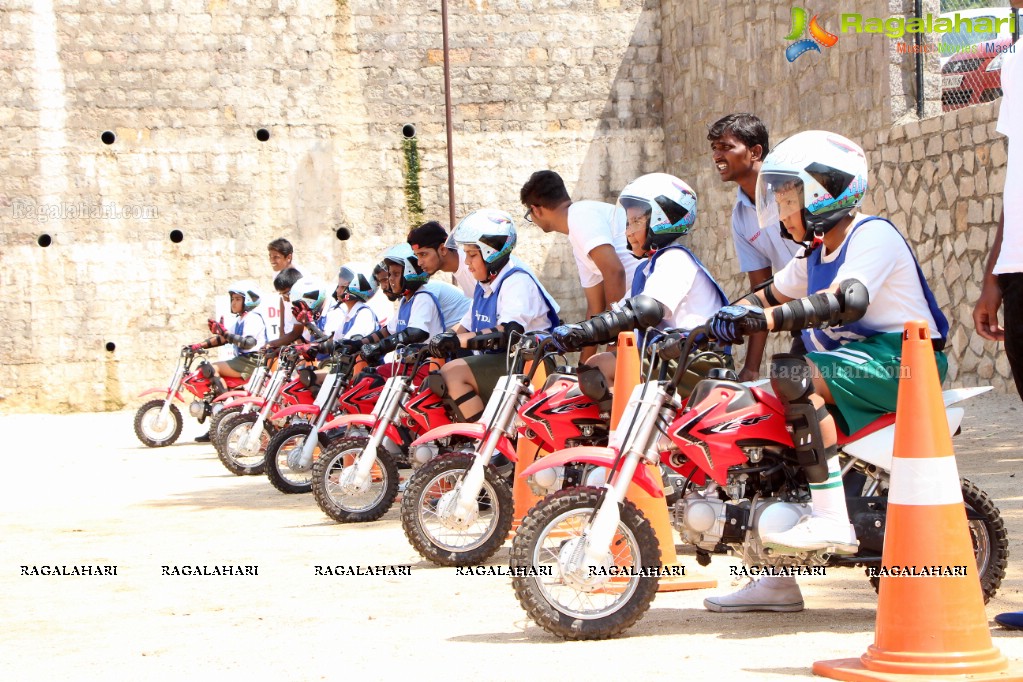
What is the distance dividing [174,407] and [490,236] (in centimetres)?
849

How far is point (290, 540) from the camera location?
7.37 meters

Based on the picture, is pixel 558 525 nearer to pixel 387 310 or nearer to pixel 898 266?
pixel 898 266

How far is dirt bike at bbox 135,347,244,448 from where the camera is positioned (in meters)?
15.0

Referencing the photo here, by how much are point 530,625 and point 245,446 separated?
6.80 m

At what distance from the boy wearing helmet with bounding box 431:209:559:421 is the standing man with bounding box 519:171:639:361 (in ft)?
0.80

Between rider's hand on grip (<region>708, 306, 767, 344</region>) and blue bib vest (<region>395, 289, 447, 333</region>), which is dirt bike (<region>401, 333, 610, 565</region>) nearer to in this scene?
rider's hand on grip (<region>708, 306, 767, 344</region>)

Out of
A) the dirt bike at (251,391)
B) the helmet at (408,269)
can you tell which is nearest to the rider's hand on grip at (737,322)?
the helmet at (408,269)

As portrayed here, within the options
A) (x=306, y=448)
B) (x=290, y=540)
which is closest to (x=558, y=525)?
(x=290, y=540)

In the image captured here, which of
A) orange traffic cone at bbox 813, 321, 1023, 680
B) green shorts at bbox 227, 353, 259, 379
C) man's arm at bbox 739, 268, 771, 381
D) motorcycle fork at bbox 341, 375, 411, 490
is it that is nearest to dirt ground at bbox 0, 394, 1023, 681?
orange traffic cone at bbox 813, 321, 1023, 680

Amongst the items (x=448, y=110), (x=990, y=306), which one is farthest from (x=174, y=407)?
(x=990, y=306)

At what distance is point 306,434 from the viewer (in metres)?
9.70

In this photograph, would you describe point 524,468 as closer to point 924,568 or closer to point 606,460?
point 606,460

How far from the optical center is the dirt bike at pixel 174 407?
15.0 m

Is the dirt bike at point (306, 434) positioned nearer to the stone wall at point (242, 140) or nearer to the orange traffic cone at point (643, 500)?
the orange traffic cone at point (643, 500)
